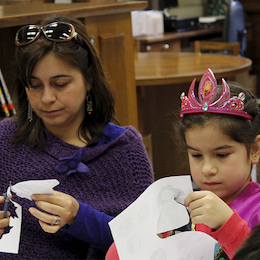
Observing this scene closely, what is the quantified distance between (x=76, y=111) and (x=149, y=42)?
4275 mm

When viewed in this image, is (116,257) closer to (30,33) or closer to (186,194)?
(186,194)

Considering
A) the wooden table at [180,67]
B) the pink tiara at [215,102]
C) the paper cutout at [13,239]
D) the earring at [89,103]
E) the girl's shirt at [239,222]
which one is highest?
the pink tiara at [215,102]

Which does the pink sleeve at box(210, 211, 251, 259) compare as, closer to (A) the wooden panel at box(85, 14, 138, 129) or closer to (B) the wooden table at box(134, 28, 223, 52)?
(A) the wooden panel at box(85, 14, 138, 129)

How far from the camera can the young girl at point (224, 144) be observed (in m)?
0.95

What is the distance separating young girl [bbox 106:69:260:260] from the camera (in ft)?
3.11

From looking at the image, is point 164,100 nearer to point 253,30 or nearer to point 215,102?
point 215,102

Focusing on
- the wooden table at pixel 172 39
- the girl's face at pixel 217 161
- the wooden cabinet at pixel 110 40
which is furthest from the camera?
the wooden table at pixel 172 39

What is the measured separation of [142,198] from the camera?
35.3 inches

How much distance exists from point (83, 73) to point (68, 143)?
0.25 meters

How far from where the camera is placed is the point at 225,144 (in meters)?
0.96

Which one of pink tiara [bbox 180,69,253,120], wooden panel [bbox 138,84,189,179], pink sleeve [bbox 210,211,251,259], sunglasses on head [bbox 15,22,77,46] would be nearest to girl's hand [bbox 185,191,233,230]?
pink sleeve [bbox 210,211,251,259]

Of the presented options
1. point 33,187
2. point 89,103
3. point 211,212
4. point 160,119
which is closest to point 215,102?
point 211,212

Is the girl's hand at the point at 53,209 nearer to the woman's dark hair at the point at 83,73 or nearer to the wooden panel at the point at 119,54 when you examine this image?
the woman's dark hair at the point at 83,73

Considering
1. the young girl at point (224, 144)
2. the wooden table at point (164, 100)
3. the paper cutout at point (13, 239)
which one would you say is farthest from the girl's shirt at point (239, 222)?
the wooden table at point (164, 100)
